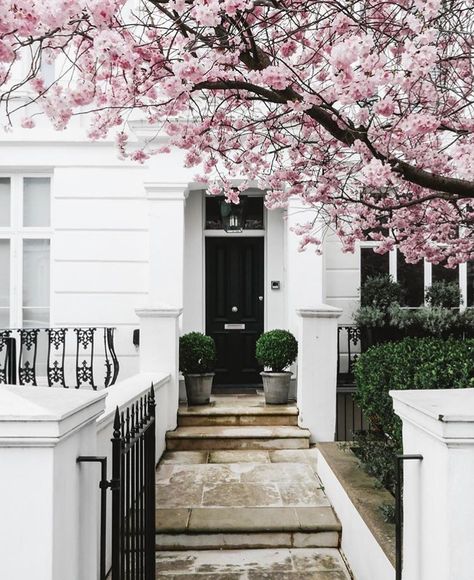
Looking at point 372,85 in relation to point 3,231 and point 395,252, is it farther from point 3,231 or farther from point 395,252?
point 3,231

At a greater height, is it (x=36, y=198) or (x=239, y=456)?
(x=36, y=198)

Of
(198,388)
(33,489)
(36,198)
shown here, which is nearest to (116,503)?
(33,489)

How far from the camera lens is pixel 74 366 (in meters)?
8.37

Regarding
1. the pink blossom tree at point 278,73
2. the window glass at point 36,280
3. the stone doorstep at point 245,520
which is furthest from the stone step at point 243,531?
the window glass at point 36,280

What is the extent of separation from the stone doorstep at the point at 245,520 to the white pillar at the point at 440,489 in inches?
81.5

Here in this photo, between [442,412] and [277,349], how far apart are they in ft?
16.5

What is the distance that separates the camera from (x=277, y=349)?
7.26 metres

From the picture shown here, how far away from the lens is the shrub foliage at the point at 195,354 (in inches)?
289

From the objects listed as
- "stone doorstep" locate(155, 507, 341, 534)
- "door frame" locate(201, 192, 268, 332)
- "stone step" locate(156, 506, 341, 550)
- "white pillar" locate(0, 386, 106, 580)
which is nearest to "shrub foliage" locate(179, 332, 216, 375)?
"door frame" locate(201, 192, 268, 332)

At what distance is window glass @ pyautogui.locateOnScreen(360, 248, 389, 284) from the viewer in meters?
8.83

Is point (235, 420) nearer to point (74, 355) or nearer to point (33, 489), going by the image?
point (74, 355)

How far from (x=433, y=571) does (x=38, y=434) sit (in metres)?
1.71

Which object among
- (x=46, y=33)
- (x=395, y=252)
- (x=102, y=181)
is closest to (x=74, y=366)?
(x=102, y=181)

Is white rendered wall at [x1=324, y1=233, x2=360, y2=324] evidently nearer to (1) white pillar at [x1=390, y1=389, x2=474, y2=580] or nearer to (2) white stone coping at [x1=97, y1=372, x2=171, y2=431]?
(2) white stone coping at [x1=97, y1=372, x2=171, y2=431]
